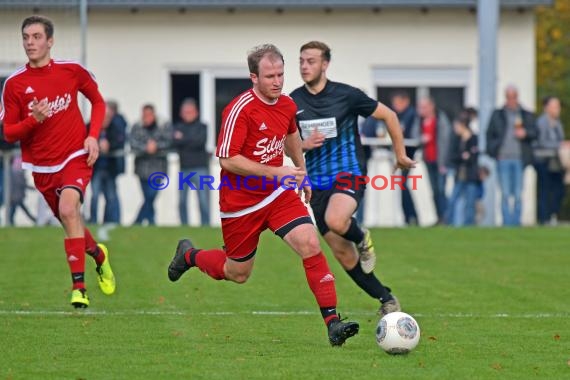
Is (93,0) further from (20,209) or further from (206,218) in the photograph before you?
(206,218)

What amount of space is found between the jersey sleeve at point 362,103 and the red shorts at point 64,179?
2296mm

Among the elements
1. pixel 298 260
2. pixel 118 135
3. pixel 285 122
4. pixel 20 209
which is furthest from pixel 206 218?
pixel 285 122

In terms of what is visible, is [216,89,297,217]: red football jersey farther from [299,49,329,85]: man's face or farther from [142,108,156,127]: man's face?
[142,108,156,127]: man's face

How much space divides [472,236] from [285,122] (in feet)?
33.9

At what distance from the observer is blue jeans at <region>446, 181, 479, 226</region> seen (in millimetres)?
22359

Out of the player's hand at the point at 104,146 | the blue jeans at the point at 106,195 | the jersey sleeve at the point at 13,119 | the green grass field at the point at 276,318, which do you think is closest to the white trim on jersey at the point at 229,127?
the green grass field at the point at 276,318

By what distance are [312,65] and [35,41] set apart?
7.45 ft

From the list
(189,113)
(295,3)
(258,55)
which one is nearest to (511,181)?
(189,113)

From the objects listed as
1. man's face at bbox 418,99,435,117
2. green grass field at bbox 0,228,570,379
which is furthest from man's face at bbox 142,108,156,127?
man's face at bbox 418,99,435,117

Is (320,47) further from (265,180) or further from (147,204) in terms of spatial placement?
(147,204)

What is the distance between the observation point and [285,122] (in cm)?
951

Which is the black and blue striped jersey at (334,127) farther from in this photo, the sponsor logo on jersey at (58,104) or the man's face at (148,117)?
the man's face at (148,117)

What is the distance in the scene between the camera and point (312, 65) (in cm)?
1118

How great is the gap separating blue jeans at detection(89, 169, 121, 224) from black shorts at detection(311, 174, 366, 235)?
37.1ft
